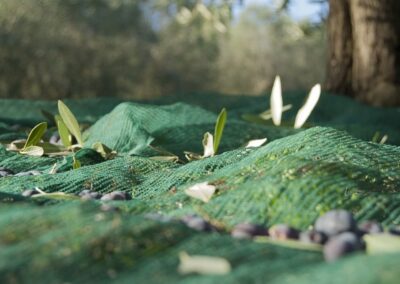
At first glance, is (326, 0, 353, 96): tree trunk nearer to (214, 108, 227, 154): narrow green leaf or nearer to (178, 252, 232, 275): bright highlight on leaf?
(214, 108, 227, 154): narrow green leaf

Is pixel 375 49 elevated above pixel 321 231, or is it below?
below

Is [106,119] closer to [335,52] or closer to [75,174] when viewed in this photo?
[75,174]

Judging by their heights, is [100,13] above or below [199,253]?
below

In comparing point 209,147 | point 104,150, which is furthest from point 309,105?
point 104,150

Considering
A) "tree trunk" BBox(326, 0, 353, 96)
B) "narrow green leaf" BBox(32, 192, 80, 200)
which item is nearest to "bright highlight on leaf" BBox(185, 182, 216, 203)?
"narrow green leaf" BBox(32, 192, 80, 200)

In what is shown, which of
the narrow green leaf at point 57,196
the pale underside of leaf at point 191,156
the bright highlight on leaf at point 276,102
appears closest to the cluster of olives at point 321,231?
the narrow green leaf at point 57,196

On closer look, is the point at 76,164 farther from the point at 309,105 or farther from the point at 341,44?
the point at 341,44

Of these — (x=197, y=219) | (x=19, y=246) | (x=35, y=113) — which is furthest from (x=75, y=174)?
(x=35, y=113)

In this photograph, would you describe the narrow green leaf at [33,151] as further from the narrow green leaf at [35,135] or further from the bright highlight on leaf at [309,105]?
the bright highlight on leaf at [309,105]
